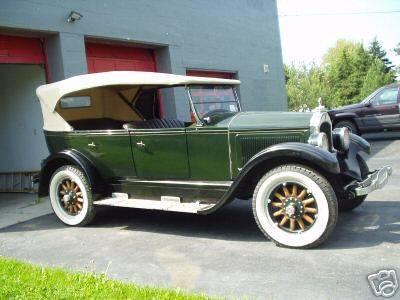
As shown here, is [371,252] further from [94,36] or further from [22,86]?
[22,86]

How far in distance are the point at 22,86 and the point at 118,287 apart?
6315 millimetres

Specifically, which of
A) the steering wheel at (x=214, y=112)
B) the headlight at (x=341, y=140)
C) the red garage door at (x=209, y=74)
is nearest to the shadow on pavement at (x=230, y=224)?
the headlight at (x=341, y=140)

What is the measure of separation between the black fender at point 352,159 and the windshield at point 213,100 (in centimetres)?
140

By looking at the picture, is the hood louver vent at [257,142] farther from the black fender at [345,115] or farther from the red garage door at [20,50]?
the black fender at [345,115]

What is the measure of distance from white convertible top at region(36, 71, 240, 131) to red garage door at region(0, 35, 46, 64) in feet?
6.33

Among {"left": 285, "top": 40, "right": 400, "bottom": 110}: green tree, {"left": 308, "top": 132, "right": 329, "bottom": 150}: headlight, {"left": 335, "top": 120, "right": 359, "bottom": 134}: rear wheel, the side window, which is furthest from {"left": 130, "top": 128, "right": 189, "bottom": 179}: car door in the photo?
{"left": 285, "top": 40, "right": 400, "bottom": 110}: green tree

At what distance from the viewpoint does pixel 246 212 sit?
5555 mm

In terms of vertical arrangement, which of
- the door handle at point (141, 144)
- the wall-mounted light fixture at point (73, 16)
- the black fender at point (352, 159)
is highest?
the wall-mounted light fixture at point (73, 16)

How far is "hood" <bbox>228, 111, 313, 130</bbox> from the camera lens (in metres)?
4.41

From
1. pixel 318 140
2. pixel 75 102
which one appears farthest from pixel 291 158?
pixel 75 102

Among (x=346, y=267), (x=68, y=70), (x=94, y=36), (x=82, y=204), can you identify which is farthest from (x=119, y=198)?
(x=94, y=36)

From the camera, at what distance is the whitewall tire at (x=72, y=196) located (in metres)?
5.32

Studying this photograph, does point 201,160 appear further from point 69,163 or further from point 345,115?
point 345,115

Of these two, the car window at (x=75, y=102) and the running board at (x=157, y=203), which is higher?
the car window at (x=75, y=102)
